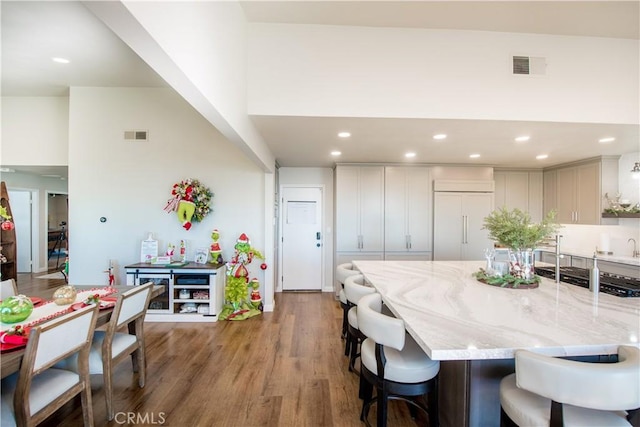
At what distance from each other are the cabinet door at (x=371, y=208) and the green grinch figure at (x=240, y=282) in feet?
6.14

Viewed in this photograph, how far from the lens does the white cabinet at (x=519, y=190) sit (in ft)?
17.9

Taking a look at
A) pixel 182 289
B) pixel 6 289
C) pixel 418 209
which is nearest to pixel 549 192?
pixel 418 209

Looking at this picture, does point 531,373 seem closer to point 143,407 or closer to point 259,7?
point 143,407

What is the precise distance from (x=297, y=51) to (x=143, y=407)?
3.28m

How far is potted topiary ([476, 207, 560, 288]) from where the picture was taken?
2.41 m

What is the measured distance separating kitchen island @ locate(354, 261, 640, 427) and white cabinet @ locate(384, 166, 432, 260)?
2.70m

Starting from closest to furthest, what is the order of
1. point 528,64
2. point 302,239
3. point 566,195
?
point 528,64
point 566,195
point 302,239

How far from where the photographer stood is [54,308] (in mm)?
2189

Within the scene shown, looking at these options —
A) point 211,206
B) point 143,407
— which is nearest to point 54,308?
point 143,407

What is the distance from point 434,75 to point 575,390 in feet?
8.70

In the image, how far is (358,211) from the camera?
5.01 m

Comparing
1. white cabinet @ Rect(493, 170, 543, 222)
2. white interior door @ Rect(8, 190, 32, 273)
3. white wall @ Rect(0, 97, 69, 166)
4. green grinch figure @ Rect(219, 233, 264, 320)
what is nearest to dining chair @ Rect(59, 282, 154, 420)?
green grinch figure @ Rect(219, 233, 264, 320)

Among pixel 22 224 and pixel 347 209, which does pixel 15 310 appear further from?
pixel 22 224

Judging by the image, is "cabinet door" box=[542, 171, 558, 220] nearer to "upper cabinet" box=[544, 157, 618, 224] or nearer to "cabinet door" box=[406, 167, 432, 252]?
"upper cabinet" box=[544, 157, 618, 224]
